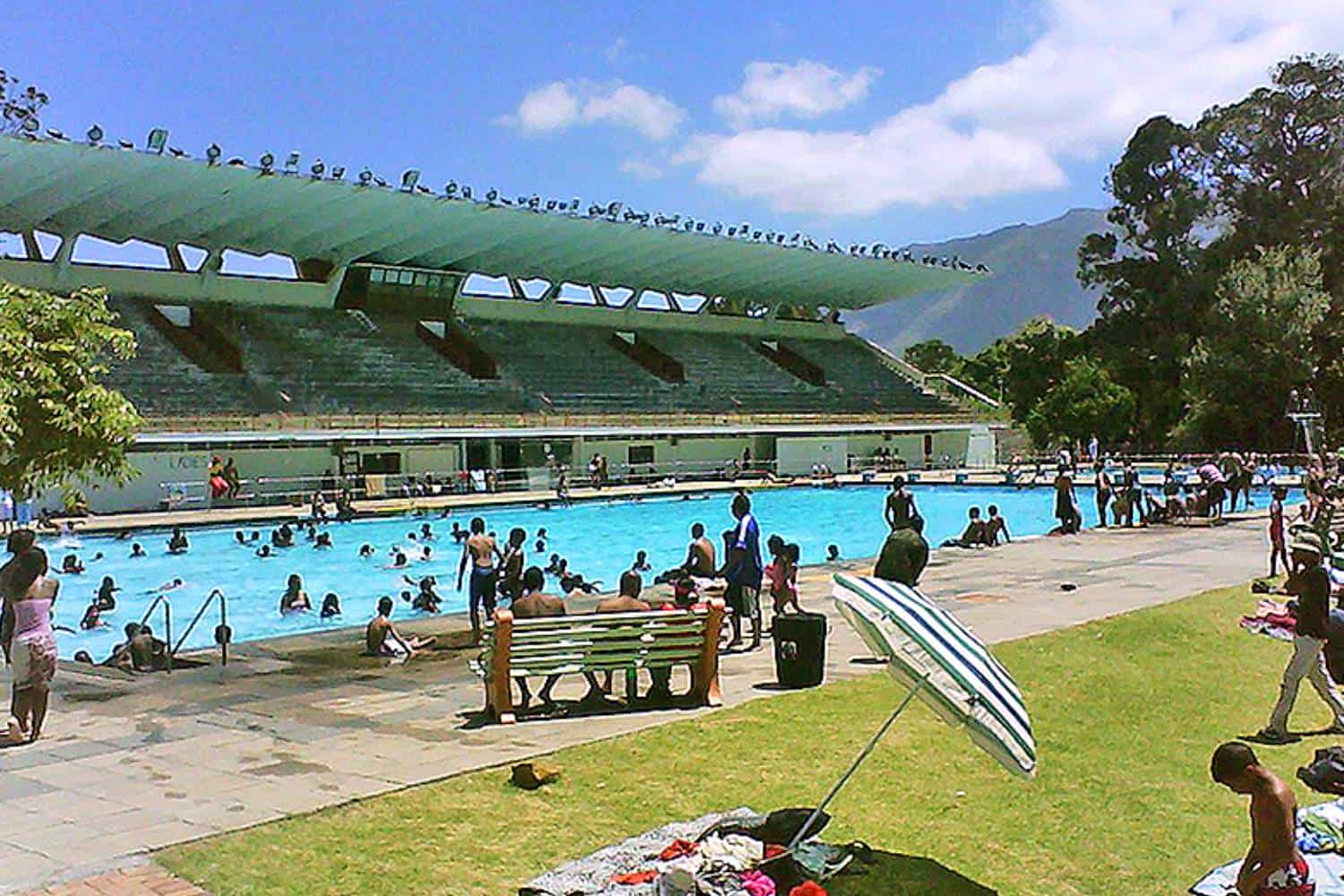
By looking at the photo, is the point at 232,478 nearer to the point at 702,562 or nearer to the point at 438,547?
the point at 438,547

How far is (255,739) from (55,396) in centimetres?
378

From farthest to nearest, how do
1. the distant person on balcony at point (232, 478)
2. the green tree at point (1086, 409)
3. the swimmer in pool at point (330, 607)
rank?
1. the green tree at point (1086, 409)
2. the distant person on balcony at point (232, 478)
3. the swimmer in pool at point (330, 607)

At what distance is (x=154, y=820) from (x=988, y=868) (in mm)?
4045

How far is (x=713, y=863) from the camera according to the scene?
5160 millimetres

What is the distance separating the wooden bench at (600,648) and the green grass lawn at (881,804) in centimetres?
53

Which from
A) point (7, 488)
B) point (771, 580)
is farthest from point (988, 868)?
point (7, 488)

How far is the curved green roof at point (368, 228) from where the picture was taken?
33938mm

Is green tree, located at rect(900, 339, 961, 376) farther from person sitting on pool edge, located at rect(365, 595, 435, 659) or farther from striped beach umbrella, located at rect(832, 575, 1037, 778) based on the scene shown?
striped beach umbrella, located at rect(832, 575, 1037, 778)

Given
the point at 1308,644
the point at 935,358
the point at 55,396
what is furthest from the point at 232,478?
the point at 935,358

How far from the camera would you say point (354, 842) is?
5.73 m

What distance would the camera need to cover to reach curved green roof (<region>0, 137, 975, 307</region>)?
3394cm

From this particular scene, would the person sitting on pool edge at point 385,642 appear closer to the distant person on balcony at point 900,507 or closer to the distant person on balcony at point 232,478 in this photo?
the distant person on balcony at point 900,507

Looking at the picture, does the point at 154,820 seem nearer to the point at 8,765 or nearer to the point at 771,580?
the point at 8,765

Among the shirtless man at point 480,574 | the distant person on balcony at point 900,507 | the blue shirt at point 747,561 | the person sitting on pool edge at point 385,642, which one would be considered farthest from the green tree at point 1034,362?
the person sitting on pool edge at point 385,642
